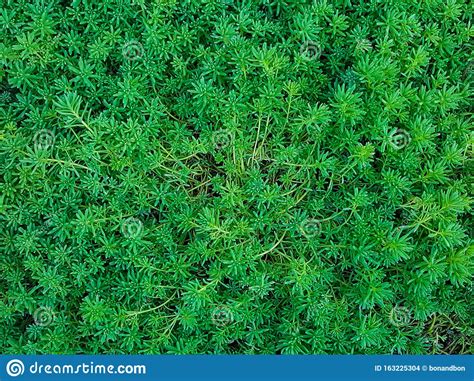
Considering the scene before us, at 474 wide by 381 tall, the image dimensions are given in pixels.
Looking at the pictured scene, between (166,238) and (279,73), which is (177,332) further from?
(279,73)

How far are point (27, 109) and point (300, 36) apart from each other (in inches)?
66.4

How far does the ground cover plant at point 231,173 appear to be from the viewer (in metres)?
3.44

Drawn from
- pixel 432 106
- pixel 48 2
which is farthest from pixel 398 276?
Result: pixel 48 2

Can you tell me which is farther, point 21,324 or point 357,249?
point 21,324

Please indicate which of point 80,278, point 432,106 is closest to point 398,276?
point 432,106

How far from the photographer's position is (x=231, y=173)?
355cm

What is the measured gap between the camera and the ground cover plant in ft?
11.3

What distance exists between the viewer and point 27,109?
3566 millimetres

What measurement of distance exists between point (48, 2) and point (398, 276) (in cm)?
266

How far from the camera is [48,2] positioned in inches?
138

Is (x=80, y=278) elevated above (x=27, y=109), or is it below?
below

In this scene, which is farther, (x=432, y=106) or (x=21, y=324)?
(x=21, y=324)

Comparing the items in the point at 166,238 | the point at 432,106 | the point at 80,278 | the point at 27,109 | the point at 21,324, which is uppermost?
the point at 432,106

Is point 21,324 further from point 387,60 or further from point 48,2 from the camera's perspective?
point 387,60
